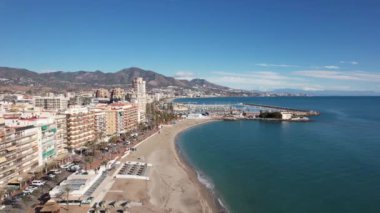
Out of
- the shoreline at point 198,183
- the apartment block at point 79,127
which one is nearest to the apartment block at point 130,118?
the apartment block at point 79,127

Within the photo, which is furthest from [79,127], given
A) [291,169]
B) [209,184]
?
[291,169]

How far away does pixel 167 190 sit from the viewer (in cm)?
3297

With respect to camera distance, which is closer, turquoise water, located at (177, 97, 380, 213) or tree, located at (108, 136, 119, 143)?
turquoise water, located at (177, 97, 380, 213)

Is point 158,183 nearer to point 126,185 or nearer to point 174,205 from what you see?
point 126,185

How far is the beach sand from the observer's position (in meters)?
28.7

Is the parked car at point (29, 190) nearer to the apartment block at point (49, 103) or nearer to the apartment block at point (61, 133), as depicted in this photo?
the apartment block at point (61, 133)

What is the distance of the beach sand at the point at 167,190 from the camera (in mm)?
28719

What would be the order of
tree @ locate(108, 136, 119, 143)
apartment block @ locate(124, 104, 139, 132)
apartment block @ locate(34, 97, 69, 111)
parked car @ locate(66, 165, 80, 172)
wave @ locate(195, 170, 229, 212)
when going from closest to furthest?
1. wave @ locate(195, 170, 229, 212)
2. parked car @ locate(66, 165, 80, 172)
3. tree @ locate(108, 136, 119, 143)
4. apartment block @ locate(124, 104, 139, 132)
5. apartment block @ locate(34, 97, 69, 111)

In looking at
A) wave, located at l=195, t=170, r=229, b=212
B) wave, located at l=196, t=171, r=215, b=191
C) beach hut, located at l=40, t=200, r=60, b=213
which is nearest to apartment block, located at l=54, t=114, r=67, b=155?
wave, located at l=195, t=170, r=229, b=212

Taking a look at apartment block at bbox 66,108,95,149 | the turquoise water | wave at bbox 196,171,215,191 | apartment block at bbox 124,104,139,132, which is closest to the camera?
the turquoise water

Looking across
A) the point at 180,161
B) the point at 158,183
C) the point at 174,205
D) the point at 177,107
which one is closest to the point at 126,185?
the point at 158,183

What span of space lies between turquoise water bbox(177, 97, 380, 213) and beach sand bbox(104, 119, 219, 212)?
1.97 meters

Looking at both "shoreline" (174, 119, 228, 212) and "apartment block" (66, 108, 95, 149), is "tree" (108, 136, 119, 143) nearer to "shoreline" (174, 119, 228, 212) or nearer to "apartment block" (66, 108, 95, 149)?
"apartment block" (66, 108, 95, 149)

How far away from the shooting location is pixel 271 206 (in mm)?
29469
